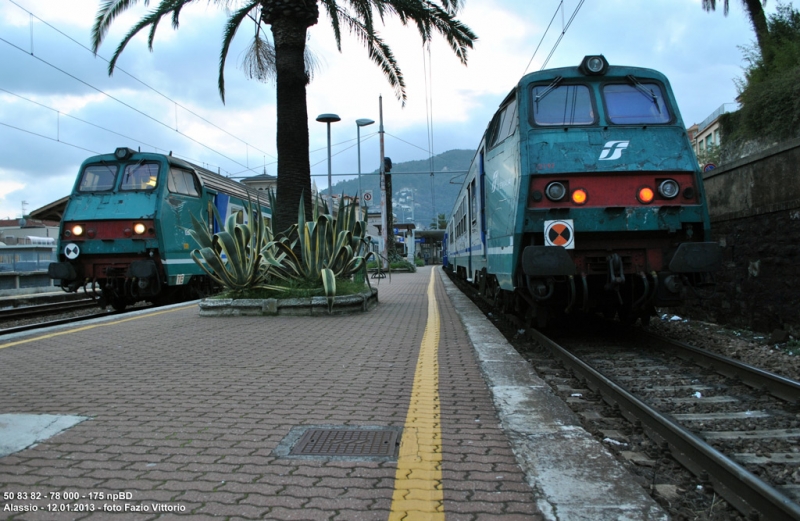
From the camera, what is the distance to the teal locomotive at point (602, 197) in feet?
19.0

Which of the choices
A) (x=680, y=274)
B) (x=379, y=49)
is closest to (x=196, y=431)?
(x=680, y=274)

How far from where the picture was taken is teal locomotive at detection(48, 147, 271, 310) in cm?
1059

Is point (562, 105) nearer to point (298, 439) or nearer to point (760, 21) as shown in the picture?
point (298, 439)

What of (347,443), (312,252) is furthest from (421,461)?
(312,252)

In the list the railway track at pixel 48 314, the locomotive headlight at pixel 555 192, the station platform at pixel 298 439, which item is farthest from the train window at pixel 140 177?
the locomotive headlight at pixel 555 192

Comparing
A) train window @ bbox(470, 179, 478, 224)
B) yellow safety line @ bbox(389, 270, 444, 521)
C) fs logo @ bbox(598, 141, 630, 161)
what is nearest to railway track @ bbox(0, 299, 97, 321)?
train window @ bbox(470, 179, 478, 224)

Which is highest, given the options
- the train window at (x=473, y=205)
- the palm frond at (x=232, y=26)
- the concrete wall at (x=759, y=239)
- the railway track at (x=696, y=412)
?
the palm frond at (x=232, y=26)

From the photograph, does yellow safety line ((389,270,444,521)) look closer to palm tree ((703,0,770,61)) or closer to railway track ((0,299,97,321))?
railway track ((0,299,97,321))

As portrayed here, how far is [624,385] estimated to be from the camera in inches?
187

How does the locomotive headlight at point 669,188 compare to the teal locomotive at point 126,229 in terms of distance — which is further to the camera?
the teal locomotive at point 126,229

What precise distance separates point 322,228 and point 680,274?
5436 millimetres

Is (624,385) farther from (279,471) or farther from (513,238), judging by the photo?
(279,471)

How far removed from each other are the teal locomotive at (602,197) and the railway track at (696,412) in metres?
0.70

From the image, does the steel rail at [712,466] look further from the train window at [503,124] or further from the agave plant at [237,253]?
the agave plant at [237,253]
